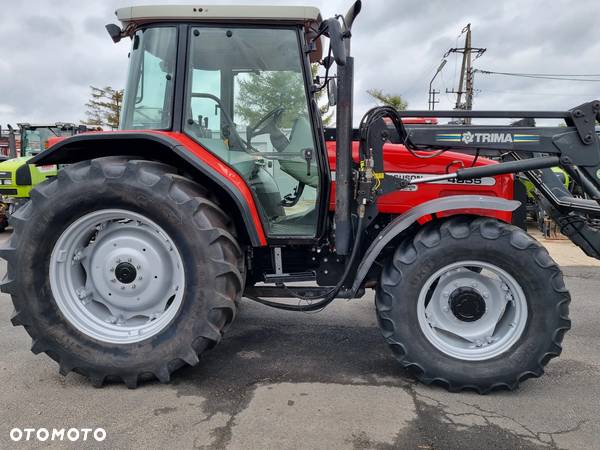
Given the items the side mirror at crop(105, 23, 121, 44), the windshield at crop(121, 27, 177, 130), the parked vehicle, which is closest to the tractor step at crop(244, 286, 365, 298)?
the windshield at crop(121, 27, 177, 130)

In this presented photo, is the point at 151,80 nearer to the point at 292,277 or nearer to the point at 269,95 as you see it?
the point at 269,95

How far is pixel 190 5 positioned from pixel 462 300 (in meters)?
2.54

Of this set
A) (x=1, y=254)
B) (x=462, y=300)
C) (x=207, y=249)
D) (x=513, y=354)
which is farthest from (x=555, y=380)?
(x=1, y=254)

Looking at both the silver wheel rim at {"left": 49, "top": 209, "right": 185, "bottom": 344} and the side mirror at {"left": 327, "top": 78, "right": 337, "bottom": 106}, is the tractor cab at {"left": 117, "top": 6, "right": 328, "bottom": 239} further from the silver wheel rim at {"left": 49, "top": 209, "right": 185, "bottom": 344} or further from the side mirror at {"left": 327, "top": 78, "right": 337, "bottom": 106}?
the silver wheel rim at {"left": 49, "top": 209, "right": 185, "bottom": 344}

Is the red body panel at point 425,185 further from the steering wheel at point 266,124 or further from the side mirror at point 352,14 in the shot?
the side mirror at point 352,14

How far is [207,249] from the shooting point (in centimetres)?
260

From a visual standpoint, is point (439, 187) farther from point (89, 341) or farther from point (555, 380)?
point (89, 341)

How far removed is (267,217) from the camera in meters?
3.06

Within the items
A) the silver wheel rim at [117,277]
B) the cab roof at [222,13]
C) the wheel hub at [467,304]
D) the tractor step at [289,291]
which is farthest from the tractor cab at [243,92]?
the wheel hub at [467,304]

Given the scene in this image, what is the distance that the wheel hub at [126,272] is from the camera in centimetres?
281

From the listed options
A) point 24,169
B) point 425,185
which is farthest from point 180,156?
point 24,169

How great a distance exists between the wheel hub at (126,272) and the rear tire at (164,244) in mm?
270

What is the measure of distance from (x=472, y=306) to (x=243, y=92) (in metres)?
2.07

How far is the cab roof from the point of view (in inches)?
109
